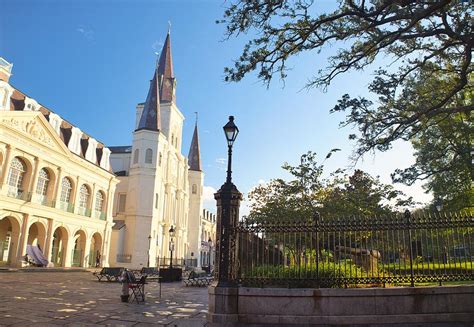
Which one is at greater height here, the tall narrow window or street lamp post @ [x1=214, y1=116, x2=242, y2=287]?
the tall narrow window

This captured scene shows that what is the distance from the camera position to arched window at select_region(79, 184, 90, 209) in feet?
116

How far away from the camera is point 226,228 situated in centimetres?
870

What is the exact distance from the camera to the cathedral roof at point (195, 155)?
64.1 metres

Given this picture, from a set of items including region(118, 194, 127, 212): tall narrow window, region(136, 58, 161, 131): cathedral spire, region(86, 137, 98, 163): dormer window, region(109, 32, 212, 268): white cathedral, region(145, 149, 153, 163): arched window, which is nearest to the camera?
region(86, 137, 98, 163): dormer window

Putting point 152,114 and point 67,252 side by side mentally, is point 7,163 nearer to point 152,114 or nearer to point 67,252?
point 67,252

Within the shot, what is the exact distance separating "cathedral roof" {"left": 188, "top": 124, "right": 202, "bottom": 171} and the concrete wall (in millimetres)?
56447

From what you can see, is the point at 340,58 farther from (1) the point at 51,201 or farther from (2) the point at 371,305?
(1) the point at 51,201

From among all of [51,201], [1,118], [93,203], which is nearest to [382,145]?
[1,118]

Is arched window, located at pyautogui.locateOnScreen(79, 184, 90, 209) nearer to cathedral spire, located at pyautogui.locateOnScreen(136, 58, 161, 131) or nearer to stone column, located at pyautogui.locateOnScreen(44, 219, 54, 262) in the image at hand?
stone column, located at pyautogui.locateOnScreen(44, 219, 54, 262)

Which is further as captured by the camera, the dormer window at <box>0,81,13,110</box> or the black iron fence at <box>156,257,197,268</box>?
the black iron fence at <box>156,257,197,268</box>

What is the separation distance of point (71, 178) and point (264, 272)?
29.4 metres

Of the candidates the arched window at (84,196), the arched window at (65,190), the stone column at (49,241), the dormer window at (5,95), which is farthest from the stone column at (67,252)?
the dormer window at (5,95)

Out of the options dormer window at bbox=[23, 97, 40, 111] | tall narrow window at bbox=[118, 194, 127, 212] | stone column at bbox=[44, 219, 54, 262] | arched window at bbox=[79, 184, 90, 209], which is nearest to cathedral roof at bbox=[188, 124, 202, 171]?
tall narrow window at bbox=[118, 194, 127, 212]

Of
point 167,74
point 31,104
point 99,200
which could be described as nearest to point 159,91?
point 167,74
